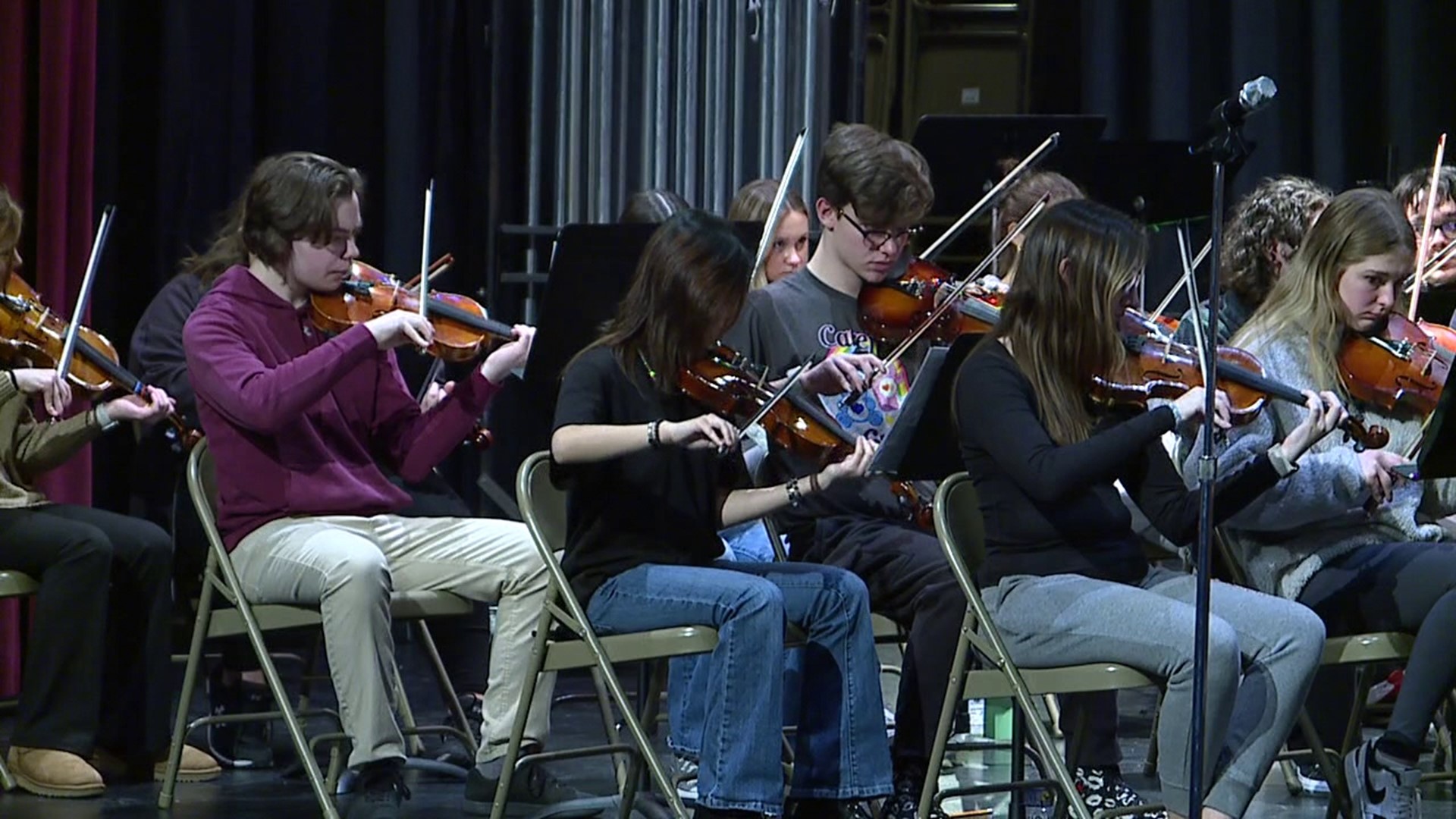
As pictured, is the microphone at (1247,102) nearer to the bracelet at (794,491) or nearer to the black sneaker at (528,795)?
the bracelet at (794,491)

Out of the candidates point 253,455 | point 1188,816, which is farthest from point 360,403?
point 1188,816

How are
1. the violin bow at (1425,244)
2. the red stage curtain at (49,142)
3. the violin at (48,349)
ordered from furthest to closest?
the red stage curtain at (49,142) < the violin bow at (1425,244) < the violin at (48,349)

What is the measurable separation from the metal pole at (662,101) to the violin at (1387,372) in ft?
7.95

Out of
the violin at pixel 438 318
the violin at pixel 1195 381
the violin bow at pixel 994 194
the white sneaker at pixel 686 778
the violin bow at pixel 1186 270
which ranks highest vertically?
the violin bow at pixel 994 194

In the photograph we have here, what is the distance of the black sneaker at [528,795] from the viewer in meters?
3.60

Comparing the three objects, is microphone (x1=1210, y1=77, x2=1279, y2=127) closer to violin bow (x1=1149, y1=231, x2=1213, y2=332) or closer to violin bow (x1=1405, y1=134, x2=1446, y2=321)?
violin bow (x1=1149, y1=231, x2=1213, y2=332)

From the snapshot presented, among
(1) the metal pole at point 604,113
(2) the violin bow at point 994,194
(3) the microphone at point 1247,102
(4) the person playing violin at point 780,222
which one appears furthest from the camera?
(1) the metal pole at point 604,113

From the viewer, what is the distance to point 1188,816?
3018mm

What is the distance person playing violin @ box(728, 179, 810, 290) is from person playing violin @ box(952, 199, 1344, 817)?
1.27m

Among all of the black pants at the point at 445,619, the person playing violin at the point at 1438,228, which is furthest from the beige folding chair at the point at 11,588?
the person playing violin at the point at 1438,228

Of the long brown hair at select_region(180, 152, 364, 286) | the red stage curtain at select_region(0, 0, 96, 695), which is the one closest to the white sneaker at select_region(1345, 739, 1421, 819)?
the long brown hair at select_region(180, 152, 364, 286)

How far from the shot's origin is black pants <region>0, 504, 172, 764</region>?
3920 mm

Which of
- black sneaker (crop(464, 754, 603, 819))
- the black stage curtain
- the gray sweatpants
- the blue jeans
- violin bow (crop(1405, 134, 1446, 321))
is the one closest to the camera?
the gray sweatpants

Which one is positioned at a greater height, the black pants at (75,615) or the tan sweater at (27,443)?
the tan sweater at (27,443)
